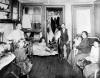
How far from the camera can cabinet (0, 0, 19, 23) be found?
4.58 meters

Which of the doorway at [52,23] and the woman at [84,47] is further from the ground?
the doorway at [52,23]

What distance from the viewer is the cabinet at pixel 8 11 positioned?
15.0 feet

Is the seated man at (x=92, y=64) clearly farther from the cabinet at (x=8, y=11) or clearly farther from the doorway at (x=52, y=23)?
the doorway at (x=52, y=23)

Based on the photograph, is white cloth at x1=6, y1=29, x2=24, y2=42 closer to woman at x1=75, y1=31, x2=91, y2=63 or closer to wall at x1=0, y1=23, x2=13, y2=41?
wall at x1=0, y1=23, x2=13, y2=41

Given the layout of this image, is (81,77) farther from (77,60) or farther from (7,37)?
(7,37)

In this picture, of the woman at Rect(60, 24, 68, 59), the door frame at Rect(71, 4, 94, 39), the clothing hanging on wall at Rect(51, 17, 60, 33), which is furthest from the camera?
the clothing hanging on wall at Rect(51, 17, 60, 33)

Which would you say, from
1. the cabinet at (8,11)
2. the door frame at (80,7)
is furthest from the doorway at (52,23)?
the cabinet at (8,11)

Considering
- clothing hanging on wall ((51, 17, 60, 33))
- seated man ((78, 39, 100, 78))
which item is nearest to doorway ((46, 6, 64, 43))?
clothing hanging on wall ((51, 17, 60, 33))

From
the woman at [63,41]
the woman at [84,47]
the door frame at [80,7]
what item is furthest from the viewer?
the door frame at [80,7]

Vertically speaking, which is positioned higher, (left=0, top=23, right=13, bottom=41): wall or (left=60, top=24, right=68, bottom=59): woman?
(left=0, top=23, right=13, bottom=41): wall

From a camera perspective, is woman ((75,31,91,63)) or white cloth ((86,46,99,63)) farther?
woman ((75,31,91,63))

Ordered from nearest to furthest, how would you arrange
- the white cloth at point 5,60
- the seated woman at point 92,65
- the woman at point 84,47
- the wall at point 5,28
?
the white cloth at point 5,60, the seated woman at point 92,65, the woman at point 84,47, the wall at point 5,28

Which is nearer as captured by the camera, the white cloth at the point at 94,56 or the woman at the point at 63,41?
the white cloth at the point at 94,56

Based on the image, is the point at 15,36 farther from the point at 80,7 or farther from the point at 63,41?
the point at 80,7
